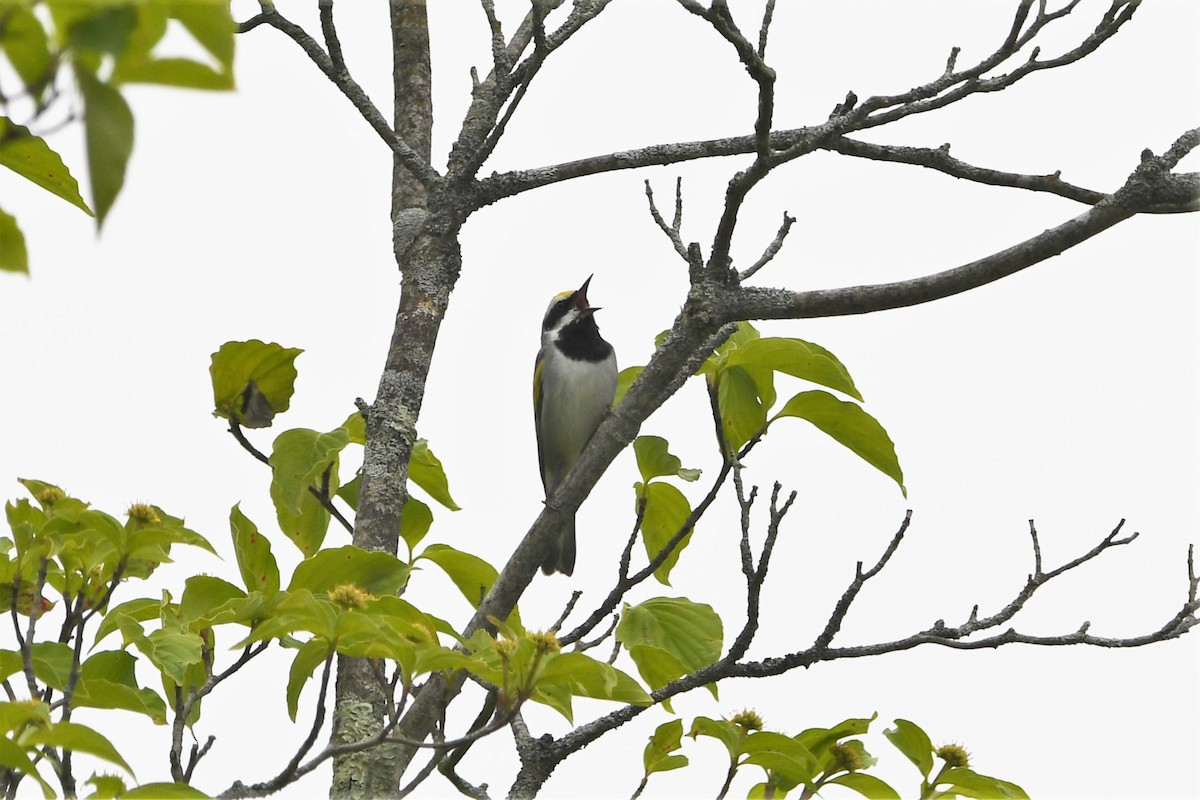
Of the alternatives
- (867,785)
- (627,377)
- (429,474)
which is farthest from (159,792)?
(627,377)

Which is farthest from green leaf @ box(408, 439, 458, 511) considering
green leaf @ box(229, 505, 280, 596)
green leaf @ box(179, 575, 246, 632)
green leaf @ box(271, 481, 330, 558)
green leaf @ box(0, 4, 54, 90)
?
green leaf @ box(0, 4, 54, 90)

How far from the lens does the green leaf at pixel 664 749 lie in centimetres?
263

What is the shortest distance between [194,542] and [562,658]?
900 mm

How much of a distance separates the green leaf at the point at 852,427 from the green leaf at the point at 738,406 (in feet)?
0.28

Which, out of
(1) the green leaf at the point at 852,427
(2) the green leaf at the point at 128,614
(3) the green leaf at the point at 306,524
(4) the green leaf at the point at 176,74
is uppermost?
(1) the green leaf at the point at 852,427

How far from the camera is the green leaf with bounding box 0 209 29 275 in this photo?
124 cm

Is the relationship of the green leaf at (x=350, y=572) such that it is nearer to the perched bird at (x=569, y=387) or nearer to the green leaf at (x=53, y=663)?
the green leaf at (x=53, y=663)

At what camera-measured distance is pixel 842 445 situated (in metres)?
2.91

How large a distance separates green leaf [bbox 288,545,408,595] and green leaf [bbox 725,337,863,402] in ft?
3.03

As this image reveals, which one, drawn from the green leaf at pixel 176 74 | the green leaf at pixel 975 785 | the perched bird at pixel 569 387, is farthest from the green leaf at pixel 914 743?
the perched bird at pixel 569 387

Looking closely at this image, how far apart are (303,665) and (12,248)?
1.06 meters

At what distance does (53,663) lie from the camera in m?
2.33

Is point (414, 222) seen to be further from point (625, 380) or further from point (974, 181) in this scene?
point (974, 181)

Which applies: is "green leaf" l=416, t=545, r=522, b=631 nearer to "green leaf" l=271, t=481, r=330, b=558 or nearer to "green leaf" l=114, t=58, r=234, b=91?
"green leaf" l=271, t=481, r=330, b=558
